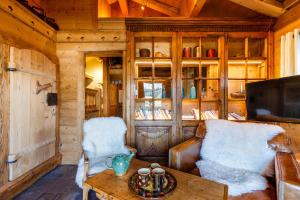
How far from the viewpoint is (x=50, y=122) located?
2.94m

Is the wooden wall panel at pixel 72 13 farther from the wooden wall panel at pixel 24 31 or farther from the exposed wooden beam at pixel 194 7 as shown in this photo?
the exposed wooden beam at pixel 194 7

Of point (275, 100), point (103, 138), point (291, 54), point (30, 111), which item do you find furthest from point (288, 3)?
point (30, 111)

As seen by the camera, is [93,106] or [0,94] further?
[93,106]

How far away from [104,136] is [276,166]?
5.76 feet

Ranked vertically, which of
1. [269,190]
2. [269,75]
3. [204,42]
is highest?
→ [204,42]

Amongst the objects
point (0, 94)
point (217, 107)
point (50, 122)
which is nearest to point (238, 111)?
point (217, 107)

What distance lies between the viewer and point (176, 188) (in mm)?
1278

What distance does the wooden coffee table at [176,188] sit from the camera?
1.19 meters

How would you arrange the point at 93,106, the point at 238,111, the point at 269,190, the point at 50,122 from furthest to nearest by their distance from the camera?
the point at 93,106
the point at 238,111
the point at 50,122
the point at 269,190

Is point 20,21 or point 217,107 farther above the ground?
point 20,21

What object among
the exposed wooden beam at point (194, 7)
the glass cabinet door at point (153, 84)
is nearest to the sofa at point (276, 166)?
the glass cabinet door at point (153, 84)

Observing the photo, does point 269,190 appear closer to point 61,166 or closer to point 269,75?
point 269,75

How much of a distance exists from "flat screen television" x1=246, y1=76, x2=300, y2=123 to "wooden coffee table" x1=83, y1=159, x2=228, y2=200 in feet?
4.47

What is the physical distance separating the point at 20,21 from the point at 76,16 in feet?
3.38
